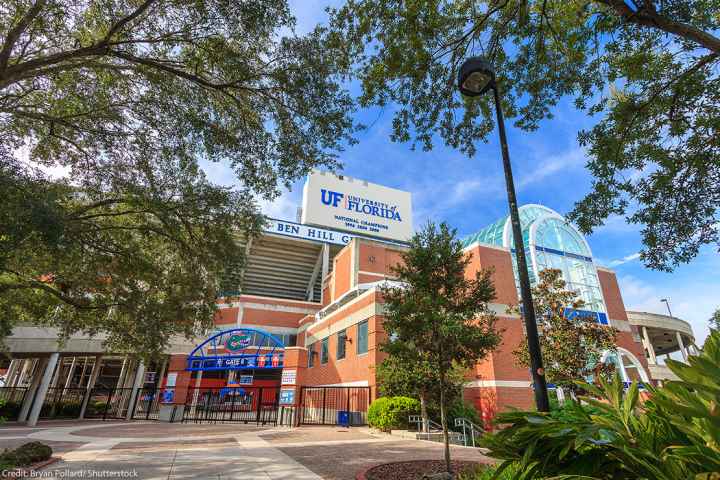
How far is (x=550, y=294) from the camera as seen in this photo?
16.6 metres

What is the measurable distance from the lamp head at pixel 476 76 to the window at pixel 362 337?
18235 millimetres

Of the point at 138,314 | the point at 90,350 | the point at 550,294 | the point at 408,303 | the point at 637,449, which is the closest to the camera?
the point at 637,449

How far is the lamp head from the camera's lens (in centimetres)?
666

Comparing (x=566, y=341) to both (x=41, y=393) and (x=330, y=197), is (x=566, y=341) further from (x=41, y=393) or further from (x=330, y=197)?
(x=330, y=197)

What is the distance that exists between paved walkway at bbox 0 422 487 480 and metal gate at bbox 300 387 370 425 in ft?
18.4

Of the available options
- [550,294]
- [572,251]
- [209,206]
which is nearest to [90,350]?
[209,206]

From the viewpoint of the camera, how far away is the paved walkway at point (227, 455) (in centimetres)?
794

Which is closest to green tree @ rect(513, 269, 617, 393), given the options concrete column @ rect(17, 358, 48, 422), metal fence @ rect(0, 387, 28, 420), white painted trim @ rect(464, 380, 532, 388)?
white painted trim @ rect(464, 380, 532, 388)

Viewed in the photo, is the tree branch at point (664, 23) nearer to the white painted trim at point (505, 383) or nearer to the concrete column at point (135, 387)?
the white painted trim at point (505, 383)

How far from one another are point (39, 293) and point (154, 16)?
1084 centimetres

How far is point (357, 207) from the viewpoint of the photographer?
46750 millimetres

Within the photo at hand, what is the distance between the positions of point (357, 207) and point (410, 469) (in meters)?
39.6

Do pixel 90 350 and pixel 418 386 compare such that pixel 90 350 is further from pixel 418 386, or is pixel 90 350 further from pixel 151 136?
pixel 418 386

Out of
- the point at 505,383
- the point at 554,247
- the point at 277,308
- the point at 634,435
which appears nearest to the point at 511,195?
the point at 634,435
